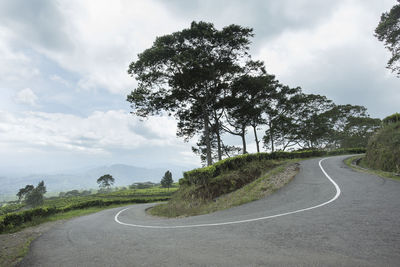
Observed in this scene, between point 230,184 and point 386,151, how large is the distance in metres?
11.1

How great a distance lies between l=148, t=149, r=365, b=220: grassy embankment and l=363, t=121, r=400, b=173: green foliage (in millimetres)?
5578

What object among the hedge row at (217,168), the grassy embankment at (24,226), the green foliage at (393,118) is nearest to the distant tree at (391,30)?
the green foliage at (393,118)

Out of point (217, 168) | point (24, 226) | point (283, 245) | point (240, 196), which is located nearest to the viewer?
point (283, 245)

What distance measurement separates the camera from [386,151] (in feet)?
45.0

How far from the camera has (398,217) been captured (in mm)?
4484

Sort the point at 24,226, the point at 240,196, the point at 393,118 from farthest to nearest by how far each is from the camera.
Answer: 1. the point at 393,118
2. the point at 24,226
3. the point at 240,196

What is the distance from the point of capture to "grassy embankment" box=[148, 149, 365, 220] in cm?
1078

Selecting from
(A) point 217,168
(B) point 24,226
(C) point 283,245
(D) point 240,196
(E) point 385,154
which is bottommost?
(B) point 24,226

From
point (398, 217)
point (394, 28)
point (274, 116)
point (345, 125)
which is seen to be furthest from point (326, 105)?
point (398, 217)

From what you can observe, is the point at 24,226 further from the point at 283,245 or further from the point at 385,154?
the point at 385,154

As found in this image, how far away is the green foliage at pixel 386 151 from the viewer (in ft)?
40.9

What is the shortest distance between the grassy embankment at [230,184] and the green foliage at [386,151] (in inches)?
220

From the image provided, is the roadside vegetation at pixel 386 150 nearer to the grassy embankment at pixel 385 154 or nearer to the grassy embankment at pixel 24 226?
the grassy embankment at pixel 385 154

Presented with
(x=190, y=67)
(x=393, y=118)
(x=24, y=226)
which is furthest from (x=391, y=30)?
(x=24, y=226)
